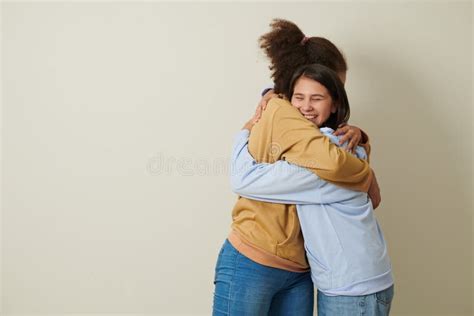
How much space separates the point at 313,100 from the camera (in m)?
1.28

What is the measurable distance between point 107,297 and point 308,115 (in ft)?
4.39

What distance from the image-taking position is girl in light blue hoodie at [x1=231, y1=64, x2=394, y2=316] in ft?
3.67

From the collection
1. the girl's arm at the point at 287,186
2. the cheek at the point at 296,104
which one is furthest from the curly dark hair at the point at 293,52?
the girl's arm at the point at 287,186

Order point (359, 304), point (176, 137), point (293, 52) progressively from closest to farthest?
point (359, 304) < point (293, 52) < point (176, 137)

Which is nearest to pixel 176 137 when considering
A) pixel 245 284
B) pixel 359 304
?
pixel 245 284

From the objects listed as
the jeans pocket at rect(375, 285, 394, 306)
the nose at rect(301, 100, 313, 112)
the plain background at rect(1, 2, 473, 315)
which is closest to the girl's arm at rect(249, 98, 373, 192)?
the nose at rect(301, 100, 313, 112)

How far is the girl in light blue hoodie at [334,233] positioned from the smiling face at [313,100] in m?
0.10

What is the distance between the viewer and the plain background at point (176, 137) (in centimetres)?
192

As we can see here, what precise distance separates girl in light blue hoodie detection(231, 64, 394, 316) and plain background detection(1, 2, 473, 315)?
0.79 meters

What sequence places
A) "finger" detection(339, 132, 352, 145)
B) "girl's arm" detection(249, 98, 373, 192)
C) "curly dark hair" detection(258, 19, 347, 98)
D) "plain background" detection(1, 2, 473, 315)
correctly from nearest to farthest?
"girl's arm" detection(249, 98, 373, 192) → "finger" detection(339, 132, 352, 145) → "curly dark hair" detection(258, 19, 347, 98) → "plain background" detection(1, 2, 473, 315)

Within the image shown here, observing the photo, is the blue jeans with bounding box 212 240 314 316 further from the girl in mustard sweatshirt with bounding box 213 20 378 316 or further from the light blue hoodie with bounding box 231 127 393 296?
the light blue hoodie with bounding box 231 127 393 296

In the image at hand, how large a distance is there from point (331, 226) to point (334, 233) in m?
0.02

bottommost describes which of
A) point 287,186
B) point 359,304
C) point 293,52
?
point 359,304

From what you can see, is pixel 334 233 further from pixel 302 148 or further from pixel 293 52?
pixel 293 52
